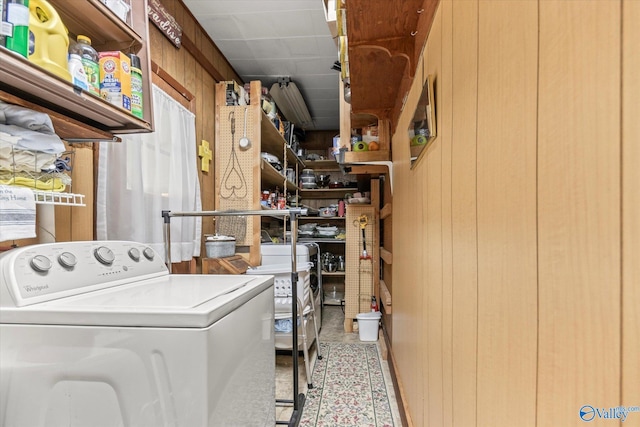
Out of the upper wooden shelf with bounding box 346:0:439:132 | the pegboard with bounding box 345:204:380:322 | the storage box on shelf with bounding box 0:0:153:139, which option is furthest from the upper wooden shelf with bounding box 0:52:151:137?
the pegboard with bounding box 345:204:380:322

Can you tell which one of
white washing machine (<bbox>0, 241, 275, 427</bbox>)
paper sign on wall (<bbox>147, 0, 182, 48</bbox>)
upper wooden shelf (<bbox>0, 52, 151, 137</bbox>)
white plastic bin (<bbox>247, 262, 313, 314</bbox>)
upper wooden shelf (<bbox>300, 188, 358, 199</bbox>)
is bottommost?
white plastic bin (<bbox>247, 262, 313, 314</bbox>)

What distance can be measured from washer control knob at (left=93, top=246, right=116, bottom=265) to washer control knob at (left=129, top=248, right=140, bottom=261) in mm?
89

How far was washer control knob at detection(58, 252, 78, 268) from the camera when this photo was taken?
95cm

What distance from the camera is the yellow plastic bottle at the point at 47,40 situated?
87cm

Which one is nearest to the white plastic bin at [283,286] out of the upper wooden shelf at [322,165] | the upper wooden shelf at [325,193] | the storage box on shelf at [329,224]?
the storage box on shelf at [329,224]

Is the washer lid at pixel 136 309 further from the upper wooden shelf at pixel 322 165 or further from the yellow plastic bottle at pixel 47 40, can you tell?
the upper wooden shelf at pixel 322 165

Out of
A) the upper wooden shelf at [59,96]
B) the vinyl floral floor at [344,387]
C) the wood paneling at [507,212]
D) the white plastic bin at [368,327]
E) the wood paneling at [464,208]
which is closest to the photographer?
the wood paneling at [507,212]

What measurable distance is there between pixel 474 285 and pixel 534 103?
388 mm

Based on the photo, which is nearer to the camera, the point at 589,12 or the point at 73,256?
the point at 589,12

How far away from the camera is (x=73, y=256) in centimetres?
99

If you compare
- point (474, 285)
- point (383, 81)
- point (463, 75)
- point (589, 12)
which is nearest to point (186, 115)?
point (383, 81)

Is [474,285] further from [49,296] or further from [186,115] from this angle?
[186,115]

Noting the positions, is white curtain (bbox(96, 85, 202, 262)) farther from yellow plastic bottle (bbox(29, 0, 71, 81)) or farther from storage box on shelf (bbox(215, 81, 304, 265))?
yellow plastic bottle (bbox(29, 0, 71, 81))

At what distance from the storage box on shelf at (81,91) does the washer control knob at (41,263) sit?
47 cm
